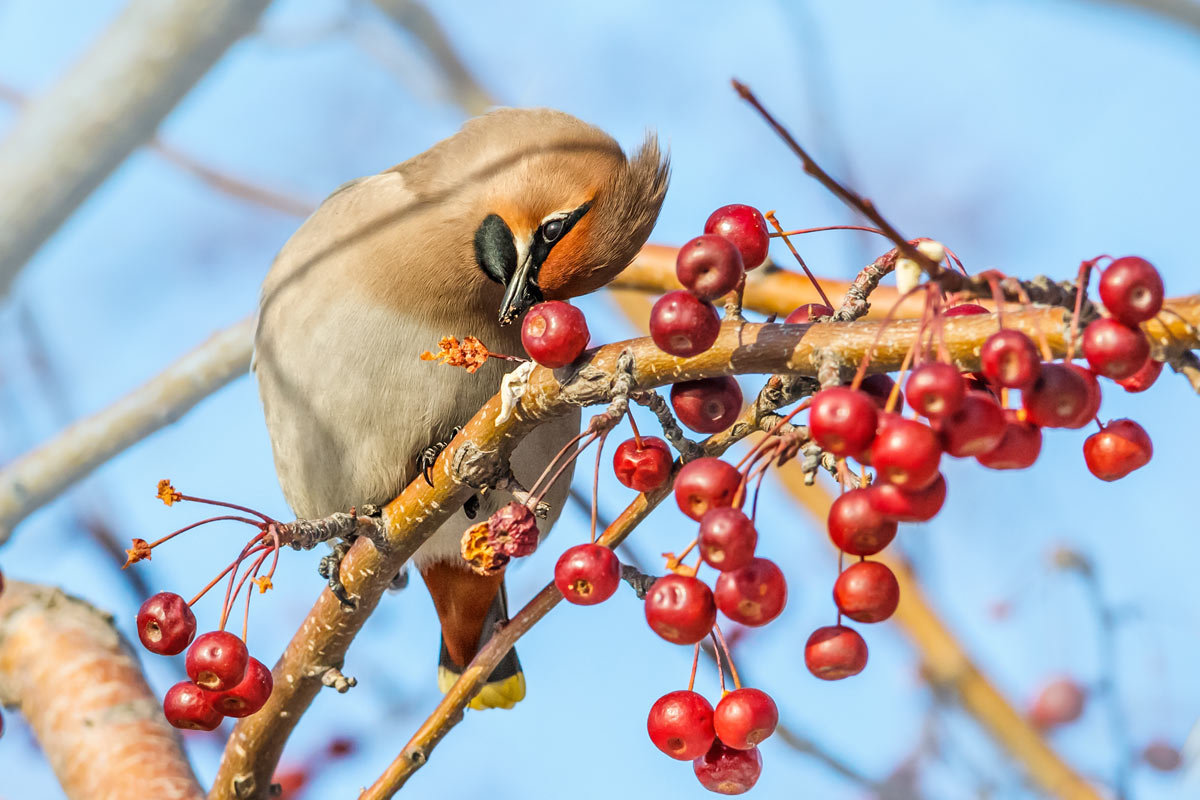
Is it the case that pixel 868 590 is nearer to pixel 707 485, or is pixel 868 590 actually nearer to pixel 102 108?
pixel 707 485

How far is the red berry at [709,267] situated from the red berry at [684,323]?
15mm

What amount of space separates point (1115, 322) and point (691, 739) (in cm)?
79

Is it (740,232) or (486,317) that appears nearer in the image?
(740,232)

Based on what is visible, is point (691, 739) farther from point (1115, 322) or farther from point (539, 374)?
point (1115, 322)

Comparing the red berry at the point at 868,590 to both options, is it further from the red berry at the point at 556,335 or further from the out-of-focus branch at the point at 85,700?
the out-of-focus branch at the point at 85,700

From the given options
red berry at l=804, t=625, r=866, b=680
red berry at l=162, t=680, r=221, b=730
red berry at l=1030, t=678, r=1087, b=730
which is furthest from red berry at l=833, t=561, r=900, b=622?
red berry at l=1030, t=678, r=1087, b=730

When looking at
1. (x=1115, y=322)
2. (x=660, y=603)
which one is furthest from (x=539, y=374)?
(x=1115, y=322)

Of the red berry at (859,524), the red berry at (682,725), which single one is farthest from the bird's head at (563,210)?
the red berry at (859,524)

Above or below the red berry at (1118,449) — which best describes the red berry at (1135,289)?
above

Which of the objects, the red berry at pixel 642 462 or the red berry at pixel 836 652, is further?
the red berry at pixel 642 462

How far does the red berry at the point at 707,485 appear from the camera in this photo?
1.48 meters

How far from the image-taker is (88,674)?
9.96ft

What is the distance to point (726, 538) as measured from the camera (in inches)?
55.7

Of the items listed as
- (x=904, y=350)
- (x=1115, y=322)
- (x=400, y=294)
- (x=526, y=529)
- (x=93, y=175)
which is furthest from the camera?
(x=400, y=294)
